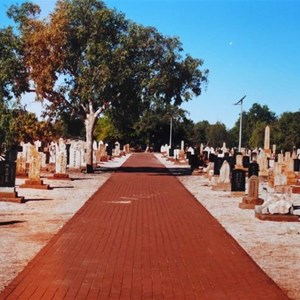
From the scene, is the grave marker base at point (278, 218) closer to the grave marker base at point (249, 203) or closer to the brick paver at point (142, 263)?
the brick paver at point (142, 263)

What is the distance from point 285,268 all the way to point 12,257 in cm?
444

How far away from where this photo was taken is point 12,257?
8.92 m

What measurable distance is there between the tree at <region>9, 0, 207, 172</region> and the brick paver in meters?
16.4

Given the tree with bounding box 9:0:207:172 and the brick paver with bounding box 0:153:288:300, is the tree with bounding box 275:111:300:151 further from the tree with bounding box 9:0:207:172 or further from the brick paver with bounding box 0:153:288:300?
the brick paver with bounding box 0:153:288:300

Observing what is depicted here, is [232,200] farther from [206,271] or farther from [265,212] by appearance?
[206,271]

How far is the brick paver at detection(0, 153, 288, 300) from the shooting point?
6.89m

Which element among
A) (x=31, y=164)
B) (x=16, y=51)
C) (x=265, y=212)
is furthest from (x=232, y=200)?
(x=16, y=51)

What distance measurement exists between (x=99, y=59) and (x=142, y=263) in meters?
22.4

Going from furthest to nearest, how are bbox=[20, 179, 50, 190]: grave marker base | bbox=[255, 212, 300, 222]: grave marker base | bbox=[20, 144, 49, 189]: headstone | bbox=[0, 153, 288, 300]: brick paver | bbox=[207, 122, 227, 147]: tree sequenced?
bbox=[207, 122, 227, 147]: tree, bbox=[20, 144, 49, 189]: headstone, bbox=[20, 179, 50, 190]: grave marker base, bbox=[255, 212, 300, 222]: grave marker base, bbox=[0, 153, 288, 300]: brick paver

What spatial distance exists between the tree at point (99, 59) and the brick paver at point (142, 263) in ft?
53.9

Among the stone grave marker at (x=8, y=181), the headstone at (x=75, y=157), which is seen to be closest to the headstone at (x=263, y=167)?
Result: the headstone at (x=75, y=157)

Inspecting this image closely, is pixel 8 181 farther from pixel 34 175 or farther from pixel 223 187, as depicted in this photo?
pixel 223 187

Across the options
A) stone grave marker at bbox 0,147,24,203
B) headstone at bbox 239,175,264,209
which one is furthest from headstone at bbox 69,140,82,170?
headstone at bbox 239,175,264,209

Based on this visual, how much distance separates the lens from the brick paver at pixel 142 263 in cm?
689
